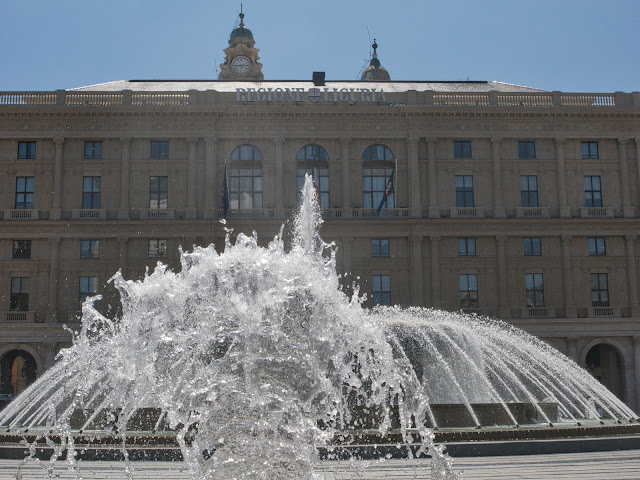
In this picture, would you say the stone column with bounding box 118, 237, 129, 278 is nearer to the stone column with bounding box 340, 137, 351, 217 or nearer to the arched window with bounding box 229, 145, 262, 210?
the arched window with bounding box 229, 145, 262, 210

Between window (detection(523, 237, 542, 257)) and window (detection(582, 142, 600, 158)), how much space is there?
19.3 ft

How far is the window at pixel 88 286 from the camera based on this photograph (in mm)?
43188

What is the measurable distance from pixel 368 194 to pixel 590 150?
43.0 ft

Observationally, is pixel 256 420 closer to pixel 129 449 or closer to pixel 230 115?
pixel 129 449

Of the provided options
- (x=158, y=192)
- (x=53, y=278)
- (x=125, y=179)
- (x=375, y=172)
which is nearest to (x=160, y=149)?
(x=158, y=192)

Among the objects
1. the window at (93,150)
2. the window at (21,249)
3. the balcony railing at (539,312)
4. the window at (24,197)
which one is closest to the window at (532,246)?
the balcony railing at (539,312)

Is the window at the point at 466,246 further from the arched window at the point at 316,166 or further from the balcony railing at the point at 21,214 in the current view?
the balcony railing at the point at 21,214

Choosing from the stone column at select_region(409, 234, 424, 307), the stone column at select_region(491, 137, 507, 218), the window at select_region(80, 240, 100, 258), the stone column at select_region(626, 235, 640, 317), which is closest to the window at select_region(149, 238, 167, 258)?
the window at select_region(80, 240, 100, 258)

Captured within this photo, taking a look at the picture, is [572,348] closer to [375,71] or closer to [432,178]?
[432,178]

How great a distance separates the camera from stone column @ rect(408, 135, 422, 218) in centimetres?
4434

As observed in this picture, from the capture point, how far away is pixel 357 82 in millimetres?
50906

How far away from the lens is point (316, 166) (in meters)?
44.9

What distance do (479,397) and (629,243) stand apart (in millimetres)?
Result: 19369

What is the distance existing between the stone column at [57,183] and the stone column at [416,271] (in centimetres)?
1945
